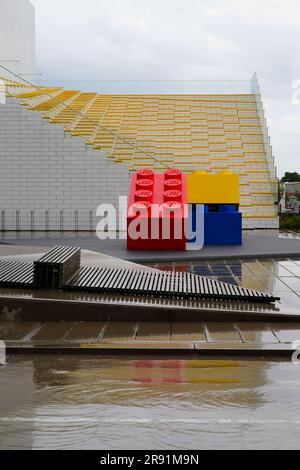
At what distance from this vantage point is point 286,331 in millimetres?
6953

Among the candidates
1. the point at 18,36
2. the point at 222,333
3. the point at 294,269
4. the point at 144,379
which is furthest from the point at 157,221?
the point at 18,36

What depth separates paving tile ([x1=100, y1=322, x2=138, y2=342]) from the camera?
666 cm

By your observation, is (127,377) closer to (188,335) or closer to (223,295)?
(188,335)

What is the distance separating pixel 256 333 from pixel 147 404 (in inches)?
94.2

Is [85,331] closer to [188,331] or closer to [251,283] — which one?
[188,331]

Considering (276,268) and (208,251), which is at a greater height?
(208,251)

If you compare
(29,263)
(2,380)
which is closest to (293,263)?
(29,263)

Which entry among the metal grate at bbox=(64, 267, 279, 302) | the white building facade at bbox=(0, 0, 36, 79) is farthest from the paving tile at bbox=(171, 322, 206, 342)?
the white building facade at bbox=(0, 0, 36, 79)

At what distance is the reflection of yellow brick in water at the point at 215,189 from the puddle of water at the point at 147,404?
11.8 meters

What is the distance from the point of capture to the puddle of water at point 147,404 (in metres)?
4.02

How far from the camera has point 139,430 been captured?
4.15m

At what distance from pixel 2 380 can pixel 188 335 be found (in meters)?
2.04

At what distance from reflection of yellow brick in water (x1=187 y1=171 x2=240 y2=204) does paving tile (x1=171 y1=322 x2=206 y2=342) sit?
1043cm

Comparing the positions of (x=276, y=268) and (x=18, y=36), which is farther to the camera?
(x=18, y=36)
